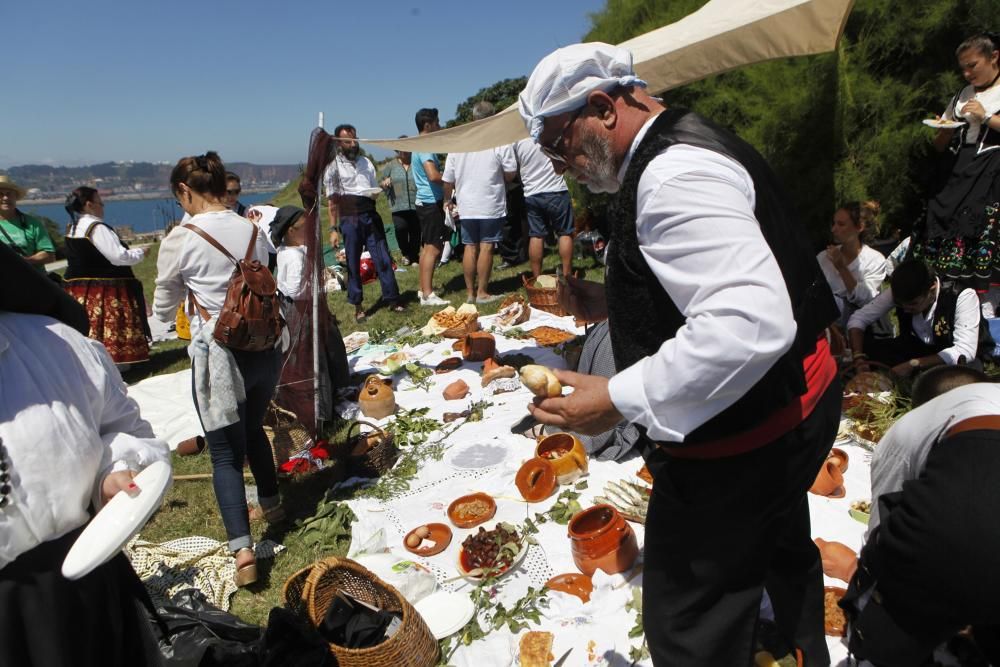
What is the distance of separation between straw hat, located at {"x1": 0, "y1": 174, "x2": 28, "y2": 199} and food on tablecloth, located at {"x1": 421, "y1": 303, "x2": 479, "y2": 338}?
3.91m

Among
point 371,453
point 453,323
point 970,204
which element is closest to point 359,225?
point 453,323

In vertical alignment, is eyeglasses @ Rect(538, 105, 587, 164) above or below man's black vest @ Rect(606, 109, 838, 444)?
above

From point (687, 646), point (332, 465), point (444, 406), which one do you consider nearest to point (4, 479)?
point (687, 646)

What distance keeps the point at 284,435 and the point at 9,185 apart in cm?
365

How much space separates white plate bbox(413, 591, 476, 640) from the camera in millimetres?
2541

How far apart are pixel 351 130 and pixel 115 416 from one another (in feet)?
18.2

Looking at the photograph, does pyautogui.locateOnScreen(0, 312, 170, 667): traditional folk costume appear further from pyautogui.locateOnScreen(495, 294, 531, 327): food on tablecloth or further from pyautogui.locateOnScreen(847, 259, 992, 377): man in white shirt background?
pyautogui.locateOnScreen(495, 294, 531, 327): food on tablecloth

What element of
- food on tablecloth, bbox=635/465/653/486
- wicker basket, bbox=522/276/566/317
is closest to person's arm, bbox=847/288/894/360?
food on tablecloth, bbox=635/465/653/486

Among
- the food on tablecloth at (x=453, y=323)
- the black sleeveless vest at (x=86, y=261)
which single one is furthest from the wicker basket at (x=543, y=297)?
the black sleeveless vest at (x=86, y=261)

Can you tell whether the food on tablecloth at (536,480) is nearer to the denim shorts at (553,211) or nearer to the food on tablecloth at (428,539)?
the food on tablecloth at (428,539)

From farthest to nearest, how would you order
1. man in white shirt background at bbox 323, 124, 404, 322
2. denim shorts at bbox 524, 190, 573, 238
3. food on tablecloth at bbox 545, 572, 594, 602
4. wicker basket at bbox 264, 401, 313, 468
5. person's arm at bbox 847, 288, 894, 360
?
1. denim shorts at bbox 524, 190, 573, 238
2. man in white shirt background at bbox 323, 124, 404, 322
3. wicker basket at bbox 264, 401, 313, 468
4. person's arm at bbox 847, 288, 894, 360
5. food on tablecloth at bbox 545, 572, 594, 602

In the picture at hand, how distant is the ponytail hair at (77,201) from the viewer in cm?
556

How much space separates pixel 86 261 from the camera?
19.5ft

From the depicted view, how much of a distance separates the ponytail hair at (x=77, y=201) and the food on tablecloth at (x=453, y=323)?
341 centimetres
